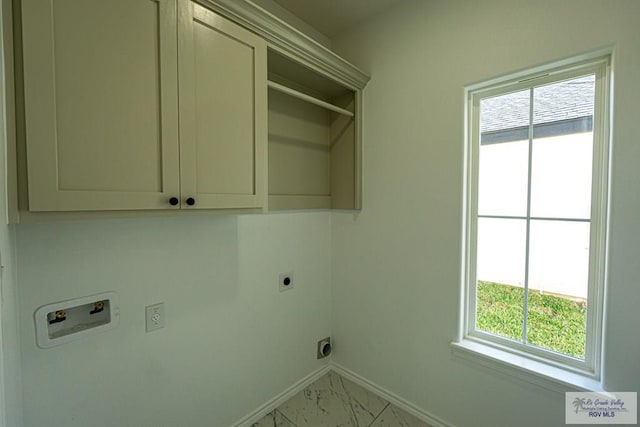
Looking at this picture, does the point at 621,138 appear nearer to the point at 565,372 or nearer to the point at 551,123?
the point at 551,123

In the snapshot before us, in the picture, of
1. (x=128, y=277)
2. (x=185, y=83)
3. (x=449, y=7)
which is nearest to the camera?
(x=185, y=83)

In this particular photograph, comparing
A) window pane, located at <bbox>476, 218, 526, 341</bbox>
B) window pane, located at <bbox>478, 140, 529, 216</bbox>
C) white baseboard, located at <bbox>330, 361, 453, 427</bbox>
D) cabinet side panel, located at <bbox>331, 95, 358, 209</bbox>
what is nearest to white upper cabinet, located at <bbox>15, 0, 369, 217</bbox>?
cabinet side panel, located at <bbox>331, 95, 358, 209</bbox>

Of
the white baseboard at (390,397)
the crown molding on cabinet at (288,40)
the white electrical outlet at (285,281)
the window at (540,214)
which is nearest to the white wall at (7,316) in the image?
the crown molding on cabinet at (288,40)

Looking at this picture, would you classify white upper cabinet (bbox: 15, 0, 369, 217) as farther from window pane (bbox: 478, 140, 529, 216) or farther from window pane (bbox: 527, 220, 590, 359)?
window pane (bbox: 527, 220, 590, 359)

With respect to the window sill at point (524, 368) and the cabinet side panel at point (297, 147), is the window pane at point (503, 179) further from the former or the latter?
the cabinet side panel at point (297, 147)

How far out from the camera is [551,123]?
1328mm

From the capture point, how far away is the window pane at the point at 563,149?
1.25m

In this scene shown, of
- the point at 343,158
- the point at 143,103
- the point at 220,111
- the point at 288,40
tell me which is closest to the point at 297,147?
the point at 343,158

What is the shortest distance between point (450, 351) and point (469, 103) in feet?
4.58

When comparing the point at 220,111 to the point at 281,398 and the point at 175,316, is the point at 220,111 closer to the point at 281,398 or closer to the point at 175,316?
the point at 175,316

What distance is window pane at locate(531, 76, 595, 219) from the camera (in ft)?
4.11

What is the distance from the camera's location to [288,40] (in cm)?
136

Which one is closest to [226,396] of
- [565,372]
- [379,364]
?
[379,364]

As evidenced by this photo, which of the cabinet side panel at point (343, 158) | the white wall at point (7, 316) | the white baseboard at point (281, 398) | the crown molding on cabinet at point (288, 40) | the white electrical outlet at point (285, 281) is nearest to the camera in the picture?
the white wall at point (7, 316)
